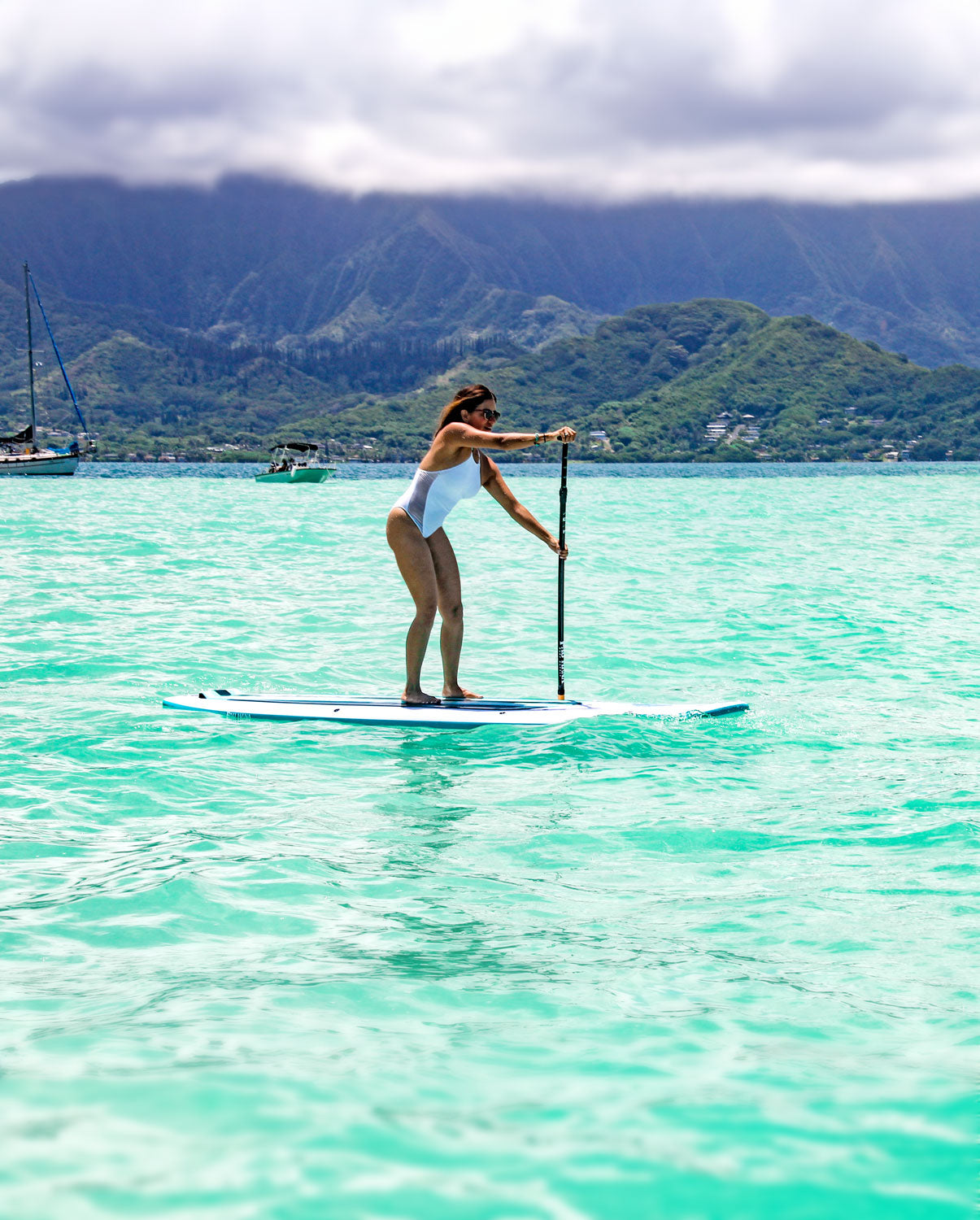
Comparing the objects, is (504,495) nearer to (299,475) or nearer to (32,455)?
(299,475)

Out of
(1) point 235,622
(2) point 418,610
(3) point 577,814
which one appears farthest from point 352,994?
(1) point 235,622

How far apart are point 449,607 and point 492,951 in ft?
17.3

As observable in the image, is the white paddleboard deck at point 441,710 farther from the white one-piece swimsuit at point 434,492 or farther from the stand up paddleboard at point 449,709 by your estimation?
the white one-piece swimsuit at point 434,492

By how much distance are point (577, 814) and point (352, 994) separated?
3.08 m

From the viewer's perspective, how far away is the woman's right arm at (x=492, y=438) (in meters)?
8.73

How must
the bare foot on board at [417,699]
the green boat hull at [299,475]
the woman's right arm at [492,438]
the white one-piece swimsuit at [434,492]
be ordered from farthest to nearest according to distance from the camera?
1. the green boat hull at [299,475]
2. the bare foot on board at [417,699]
3. the white one-piece swimsuit at [434,492]
4. the woman's right arm at [492,438]

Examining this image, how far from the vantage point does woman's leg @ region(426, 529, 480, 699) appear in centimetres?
1017

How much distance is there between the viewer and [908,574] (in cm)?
2814

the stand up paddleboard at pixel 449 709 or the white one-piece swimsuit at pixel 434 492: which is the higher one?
the white one-piece swimsuit at pixel 434 492

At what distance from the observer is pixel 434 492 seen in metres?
9.93

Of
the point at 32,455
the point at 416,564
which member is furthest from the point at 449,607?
the point at 32,455

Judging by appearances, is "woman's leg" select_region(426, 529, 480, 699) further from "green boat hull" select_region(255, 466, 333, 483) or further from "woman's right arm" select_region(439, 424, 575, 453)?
"green boat hull" select_region(255, 466, 333, 483)

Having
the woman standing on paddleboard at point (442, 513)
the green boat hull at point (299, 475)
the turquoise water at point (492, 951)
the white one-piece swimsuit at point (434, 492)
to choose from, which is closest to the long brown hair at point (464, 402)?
the woman standing on paddleboard at point (442, 513)

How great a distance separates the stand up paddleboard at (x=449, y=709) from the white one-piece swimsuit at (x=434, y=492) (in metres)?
0.82
